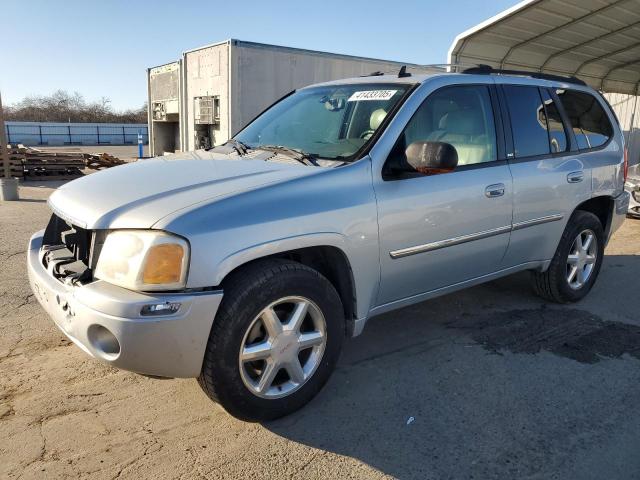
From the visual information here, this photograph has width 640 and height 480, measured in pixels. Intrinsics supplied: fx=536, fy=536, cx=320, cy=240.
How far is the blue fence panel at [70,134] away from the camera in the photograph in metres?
37.9

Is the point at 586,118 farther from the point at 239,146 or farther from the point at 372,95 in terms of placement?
the point at 239,146

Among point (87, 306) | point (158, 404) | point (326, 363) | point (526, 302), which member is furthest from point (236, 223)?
point (526, 302)

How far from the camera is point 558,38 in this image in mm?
13125

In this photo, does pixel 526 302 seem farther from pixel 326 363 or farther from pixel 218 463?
pixel 218 463

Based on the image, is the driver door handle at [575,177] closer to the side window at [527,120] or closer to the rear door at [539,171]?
the rear door at [539,171]

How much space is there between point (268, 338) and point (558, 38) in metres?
13.2

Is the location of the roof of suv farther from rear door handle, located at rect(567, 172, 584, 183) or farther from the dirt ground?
the dirt ground

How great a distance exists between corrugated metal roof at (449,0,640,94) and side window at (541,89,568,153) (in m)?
7.55

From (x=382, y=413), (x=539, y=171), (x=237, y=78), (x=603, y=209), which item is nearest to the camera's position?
(x=382, y=413)

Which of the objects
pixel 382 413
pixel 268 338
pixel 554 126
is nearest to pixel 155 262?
pixel 268 338

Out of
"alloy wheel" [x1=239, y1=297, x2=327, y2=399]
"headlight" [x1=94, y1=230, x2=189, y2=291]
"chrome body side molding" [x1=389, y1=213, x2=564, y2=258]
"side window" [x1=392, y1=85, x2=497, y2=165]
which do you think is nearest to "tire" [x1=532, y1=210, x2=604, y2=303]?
"chrome body side molding" [x1=389, y1=213, x2=564, y2=258]

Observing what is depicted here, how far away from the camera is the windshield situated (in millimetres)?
3316

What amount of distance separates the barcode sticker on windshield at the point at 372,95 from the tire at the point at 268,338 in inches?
53.8

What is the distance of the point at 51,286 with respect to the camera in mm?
2670
